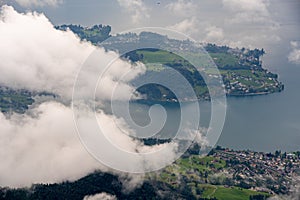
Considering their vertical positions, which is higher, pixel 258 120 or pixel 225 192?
pixel 258 120

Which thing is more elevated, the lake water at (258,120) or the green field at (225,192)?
the lake water at (258,120)

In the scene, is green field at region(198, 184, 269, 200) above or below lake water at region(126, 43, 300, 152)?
below

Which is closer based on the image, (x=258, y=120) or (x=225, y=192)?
(x=225, y=192)

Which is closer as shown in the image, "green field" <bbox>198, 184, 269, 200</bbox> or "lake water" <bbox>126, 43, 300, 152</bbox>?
"green field" <bbox>198, 184, 269, 200</bbox>

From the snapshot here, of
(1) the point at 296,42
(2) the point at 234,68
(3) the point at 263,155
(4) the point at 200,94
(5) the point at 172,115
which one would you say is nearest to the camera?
(3) the point at 263,155

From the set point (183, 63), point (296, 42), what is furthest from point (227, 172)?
point (296, 42)

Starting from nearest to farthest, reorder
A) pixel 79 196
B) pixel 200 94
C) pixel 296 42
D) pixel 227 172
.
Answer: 1. pixel 79 196
2. pixel 227 172
3. pixel 200 94
4. pixel 296 42

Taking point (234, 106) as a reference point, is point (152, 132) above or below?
below

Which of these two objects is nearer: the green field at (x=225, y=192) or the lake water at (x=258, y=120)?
the green field at (x=225, y=192)

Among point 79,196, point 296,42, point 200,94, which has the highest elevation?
point 296,42

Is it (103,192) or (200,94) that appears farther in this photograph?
(200,94)

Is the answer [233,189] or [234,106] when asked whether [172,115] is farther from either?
[233,189]
